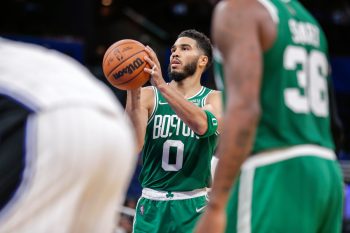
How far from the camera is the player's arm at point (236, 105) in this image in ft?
10.4

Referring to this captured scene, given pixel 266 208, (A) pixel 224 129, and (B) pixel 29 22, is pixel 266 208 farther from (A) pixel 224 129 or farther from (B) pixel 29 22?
(B) pixel 29 22

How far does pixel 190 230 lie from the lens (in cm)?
A: 605

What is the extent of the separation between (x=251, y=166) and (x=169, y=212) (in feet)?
8.89

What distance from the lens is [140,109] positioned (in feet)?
20.3

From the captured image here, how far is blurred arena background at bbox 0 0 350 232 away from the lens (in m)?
16.1

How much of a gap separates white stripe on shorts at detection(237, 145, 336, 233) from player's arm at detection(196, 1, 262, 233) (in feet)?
0.69

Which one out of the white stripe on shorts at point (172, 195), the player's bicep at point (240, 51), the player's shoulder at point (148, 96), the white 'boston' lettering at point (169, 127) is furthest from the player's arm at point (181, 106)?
the player's bicep at point (240, 51)

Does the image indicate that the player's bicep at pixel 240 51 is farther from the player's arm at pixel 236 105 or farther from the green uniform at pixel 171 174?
the green uniform at pixel 171 174

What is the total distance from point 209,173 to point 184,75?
0.88 m

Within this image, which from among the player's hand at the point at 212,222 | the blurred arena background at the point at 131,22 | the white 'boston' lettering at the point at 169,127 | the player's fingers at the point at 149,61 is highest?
the blurred arena background at the point at 131,22

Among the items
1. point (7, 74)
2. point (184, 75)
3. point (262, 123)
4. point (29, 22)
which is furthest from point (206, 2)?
point (7, 74)

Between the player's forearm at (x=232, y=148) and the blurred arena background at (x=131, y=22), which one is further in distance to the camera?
the blurred arena background at (x=131, y=22)

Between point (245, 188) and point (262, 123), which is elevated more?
point (262, 123)

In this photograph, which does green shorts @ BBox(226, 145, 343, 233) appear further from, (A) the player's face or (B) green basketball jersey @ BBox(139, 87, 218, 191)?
(A) the player's face
